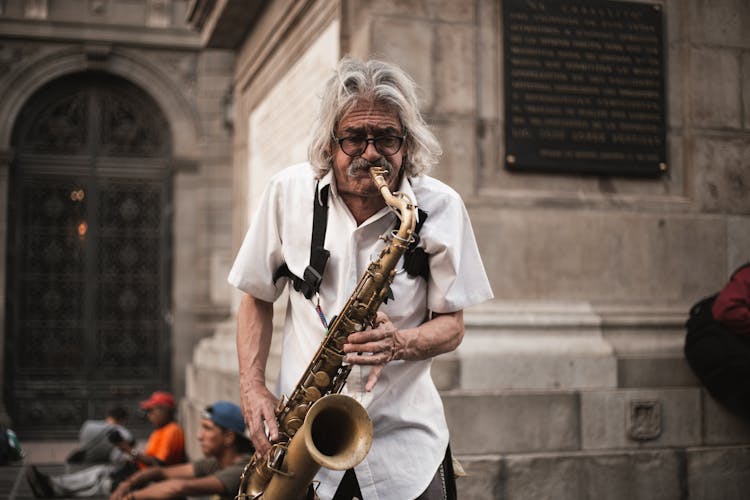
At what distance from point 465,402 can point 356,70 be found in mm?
2952

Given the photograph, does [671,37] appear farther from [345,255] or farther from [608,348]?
[345,255]

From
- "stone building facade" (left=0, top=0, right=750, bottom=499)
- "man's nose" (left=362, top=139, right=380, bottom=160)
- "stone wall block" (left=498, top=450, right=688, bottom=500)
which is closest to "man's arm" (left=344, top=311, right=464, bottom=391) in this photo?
"man's nose" (left=362, top=139, right=380, bottom=160)

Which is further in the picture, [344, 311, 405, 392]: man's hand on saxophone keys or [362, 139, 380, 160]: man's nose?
[362, 139, 380, 160]: man's nose

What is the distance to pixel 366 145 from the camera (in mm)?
2861

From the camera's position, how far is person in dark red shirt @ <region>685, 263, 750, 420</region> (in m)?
5.35

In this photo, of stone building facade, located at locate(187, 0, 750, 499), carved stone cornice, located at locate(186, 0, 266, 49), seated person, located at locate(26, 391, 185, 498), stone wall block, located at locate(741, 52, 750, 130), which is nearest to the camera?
stone building facade, located at locate(187, 0, 750, 499)

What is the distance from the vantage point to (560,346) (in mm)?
5754

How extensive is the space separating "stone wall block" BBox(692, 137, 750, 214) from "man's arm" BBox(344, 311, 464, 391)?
13.0 feet

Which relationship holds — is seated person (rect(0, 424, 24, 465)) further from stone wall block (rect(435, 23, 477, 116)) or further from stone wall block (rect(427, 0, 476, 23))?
stone wall block (rect(427, 0, 476, 23))

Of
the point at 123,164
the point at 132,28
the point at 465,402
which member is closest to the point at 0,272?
the point at 123,164

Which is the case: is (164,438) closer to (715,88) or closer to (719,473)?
(719,473)

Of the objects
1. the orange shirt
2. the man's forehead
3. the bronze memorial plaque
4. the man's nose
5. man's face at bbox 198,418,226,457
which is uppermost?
the bronze memorial plaque

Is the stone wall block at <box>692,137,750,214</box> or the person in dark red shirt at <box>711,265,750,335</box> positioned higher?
the stone wall block at <box>692,137,750,214</box>

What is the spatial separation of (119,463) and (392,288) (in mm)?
5757
